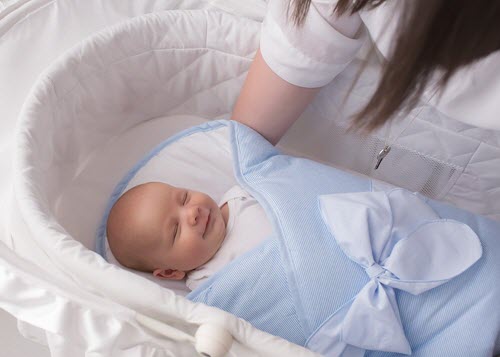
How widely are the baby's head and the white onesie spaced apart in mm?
12

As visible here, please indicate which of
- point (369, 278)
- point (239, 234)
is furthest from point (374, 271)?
point (239, 234)

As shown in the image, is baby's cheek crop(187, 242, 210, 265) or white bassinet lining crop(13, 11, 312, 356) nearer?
white bassinet lining crop(13, 11, 312, 356)

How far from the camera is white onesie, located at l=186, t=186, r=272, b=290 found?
0.82 metres

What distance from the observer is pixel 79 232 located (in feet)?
2.76

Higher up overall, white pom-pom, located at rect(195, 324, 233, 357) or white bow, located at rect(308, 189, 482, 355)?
white pom-pom, located at rect(195, 324, 233, 357)

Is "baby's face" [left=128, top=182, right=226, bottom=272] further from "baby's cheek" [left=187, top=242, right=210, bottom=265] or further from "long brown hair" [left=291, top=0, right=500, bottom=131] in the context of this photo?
"long brown hair" [left=291, top=0, right=500, bottom=131]

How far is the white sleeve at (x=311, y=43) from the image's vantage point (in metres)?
0.73

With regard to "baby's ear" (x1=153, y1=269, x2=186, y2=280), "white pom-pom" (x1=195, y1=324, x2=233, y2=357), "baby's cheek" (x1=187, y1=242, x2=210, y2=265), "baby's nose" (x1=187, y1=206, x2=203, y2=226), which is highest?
"white pom-pom" (x1=195, y1=324, x2=233, y2=357)

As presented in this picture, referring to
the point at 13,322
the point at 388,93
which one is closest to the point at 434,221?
the point at 388,93

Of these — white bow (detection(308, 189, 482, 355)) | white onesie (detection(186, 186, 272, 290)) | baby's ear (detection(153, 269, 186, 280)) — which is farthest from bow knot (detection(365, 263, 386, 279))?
baby's ear (detection(153, 269, 186, 280))

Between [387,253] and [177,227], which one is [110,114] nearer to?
[177,227]

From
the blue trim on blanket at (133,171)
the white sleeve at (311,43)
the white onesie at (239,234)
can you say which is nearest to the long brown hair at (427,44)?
the white sleeve at (311,43)

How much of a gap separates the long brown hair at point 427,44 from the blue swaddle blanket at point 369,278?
26 cm

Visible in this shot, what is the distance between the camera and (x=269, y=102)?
86 cm
